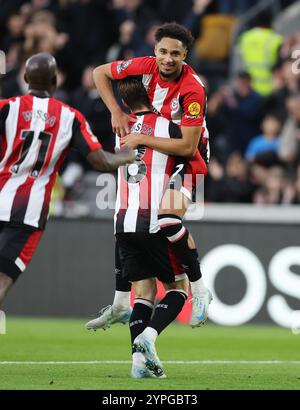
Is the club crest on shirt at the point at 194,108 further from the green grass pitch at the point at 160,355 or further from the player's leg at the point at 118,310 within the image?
the green grass pitch at the point at 160,355

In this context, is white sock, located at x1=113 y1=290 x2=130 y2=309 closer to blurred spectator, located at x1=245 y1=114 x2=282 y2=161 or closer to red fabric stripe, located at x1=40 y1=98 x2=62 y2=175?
red fabric stripe, located at x1=40 y1=98 x2=62 y2=175

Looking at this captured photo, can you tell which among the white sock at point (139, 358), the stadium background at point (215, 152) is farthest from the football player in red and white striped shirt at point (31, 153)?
the stadium background at point (215, 152)

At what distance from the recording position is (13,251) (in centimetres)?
786

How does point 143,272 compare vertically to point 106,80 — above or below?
below

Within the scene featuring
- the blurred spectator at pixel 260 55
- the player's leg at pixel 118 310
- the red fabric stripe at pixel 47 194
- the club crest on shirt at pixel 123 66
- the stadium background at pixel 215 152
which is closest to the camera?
the red fabric stripe at pixel 47 194

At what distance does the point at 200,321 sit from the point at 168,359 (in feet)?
5.10

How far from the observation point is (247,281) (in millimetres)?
13898

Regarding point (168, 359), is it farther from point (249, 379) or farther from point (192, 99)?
point (192, 99)

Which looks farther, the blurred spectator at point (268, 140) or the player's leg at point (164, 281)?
the blurred spectator at point (268, 140)

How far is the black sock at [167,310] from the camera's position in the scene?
809 centimetres

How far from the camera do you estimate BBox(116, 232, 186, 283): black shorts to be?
8141 millimetres

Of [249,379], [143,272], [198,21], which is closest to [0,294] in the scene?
[143,272]

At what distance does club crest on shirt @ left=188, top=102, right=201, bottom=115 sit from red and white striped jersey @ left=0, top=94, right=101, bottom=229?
73 centimetres

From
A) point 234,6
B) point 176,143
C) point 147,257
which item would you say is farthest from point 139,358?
point 234,6
